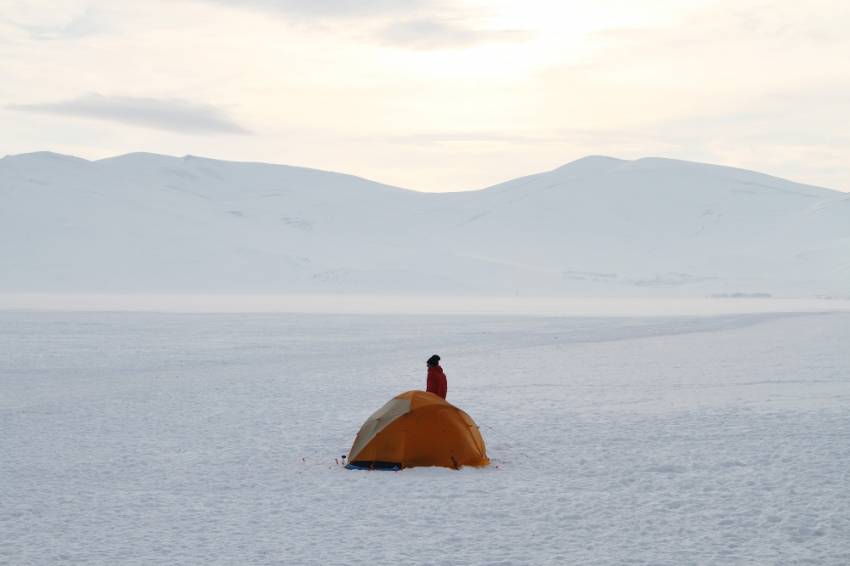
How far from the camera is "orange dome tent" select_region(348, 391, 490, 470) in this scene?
1184 centimetres

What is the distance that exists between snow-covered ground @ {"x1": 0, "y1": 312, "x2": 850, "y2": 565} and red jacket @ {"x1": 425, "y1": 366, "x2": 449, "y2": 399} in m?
0.96

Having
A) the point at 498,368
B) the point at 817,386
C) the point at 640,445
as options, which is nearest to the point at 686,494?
the point at 640,445

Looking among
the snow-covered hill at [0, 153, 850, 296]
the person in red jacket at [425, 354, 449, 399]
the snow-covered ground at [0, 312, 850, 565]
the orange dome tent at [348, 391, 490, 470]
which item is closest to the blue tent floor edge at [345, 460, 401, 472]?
the orange dome tent at [348, 391, 490, 470]

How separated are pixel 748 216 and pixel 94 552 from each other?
150313mm

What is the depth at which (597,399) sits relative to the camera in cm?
1791

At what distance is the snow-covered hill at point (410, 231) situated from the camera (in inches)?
3991

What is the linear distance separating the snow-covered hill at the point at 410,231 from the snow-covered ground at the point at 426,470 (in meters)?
72.2

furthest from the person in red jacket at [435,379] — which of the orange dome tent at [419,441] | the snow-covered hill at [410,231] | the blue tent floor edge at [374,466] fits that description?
the snow-covered hill at [410,231]

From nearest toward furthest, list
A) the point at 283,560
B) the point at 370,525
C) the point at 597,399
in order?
1. the point at 283,560
2. the point at 370,525
3. the point at 597,399

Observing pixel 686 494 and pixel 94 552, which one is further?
pixel 686 494

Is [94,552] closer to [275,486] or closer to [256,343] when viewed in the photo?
[275,486]

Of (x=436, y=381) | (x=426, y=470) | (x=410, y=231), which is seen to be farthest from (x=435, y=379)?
(x=410, y=231)

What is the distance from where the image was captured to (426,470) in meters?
11.7

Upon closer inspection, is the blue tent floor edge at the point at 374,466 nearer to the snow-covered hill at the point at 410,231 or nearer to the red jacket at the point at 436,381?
the red jacket at the point at 436,381
